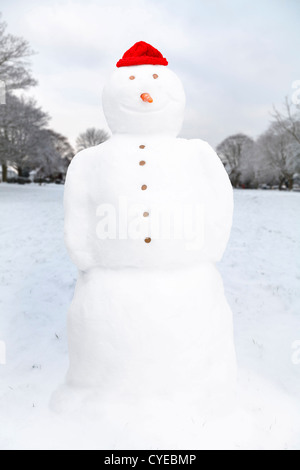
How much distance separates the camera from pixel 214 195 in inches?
112

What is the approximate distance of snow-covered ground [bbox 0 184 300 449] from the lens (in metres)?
2.71

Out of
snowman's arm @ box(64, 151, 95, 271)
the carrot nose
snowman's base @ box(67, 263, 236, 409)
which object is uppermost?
the carrot nose

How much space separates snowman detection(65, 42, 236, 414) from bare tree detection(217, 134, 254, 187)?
35357mm

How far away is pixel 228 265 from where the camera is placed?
6.98 metres

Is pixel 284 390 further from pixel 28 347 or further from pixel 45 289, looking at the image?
pixel 45 289

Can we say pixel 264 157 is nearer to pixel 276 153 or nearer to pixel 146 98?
pixel 276 153

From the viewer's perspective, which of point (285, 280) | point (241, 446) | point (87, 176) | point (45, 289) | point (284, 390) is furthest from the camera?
point (285, 280)

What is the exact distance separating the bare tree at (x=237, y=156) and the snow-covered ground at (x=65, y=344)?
29730mm

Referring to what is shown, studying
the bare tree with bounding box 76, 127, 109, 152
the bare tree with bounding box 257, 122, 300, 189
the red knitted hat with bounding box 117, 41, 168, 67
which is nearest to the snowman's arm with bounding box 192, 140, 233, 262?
the red knitted hat with bounding box 117, 41, 168, 67

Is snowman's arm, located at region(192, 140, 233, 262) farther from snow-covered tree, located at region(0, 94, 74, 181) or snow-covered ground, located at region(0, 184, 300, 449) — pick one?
snow-covered tree, located at region(0, 94, 74, 181)

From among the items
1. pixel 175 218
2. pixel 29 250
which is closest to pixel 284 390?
pixel 175 218

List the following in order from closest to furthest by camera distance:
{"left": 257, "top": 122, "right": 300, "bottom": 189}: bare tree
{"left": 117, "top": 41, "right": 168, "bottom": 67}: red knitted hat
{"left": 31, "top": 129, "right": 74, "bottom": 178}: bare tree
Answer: {"left": 117, "top": 41, "right": 168, "bottom": 67}: red knitted hat → {"left": 31, "top": 129, "right": 74, "bottom": 178}: bare tree → {"left": 257, "top": 122, "right": 300, "bottom": 189}: bare tree

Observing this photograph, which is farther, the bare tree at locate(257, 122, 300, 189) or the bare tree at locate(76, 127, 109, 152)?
the bare tree at locate(76, 127, 109, 152)

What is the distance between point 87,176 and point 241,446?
2.24m
